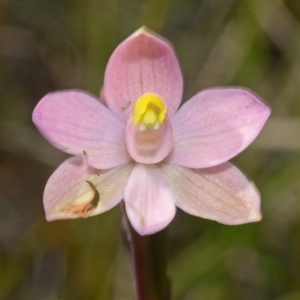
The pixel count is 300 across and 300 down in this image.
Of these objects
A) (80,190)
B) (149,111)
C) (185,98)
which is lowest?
(185,98)

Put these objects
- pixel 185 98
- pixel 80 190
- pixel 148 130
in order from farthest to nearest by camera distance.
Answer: pixel 185 98 → pixel 148 130 → pixel 80 190

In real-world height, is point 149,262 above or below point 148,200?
below

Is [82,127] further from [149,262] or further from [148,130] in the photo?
[149,262]

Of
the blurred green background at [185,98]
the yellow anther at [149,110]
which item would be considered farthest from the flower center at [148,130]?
the blurred green background at [185,98]

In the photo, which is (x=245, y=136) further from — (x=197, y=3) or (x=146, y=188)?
(x=197, y=3)

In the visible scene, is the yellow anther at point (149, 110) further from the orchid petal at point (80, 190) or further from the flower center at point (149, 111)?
the orchid petal at point (80, 190)

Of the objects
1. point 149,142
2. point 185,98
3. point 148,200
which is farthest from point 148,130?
point 185,98

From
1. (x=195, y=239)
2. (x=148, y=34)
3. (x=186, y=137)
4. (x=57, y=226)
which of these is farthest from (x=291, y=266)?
(x=148, y=34)
